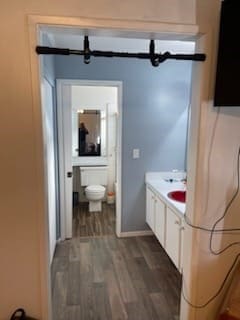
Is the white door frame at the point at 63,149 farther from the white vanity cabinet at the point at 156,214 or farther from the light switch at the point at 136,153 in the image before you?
the white vanity cabinet at the point at 156,214

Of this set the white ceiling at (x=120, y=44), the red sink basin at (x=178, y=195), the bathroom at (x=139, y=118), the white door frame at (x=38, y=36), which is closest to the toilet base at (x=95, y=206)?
the bathroom at (x=139, y=118)

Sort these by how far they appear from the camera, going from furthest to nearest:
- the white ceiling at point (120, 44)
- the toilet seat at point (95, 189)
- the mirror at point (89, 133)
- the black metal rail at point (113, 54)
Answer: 1. the mirror at point (89, 133)
2. the toilet seat at point (95, 189)
3. the white ceiling at point (120, 44)
4. the black metal rail at point (113, 54)

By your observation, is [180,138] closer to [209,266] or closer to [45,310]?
[209,266]

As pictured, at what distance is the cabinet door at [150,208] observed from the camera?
3416mm

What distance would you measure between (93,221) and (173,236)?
197cm

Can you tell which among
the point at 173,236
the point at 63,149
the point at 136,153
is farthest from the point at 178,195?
the point at 63,149

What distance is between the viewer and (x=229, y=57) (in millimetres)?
1474

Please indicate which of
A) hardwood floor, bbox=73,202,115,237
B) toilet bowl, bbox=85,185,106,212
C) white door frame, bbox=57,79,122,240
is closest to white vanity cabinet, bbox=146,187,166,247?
white door frame, bbox=57,79,122,240

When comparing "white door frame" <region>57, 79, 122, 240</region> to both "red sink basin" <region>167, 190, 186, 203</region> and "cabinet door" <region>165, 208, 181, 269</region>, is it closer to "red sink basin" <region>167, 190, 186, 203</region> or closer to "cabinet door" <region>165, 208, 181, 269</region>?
"red sink basin" <region>167, 190, 186, 203</region>

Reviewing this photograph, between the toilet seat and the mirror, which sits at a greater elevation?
the mirror

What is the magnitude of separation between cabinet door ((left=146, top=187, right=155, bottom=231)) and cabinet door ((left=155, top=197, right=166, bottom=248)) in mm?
128

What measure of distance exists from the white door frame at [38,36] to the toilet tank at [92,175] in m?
3.36

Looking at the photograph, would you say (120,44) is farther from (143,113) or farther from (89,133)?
(89,133)

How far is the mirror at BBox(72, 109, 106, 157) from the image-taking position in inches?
201
